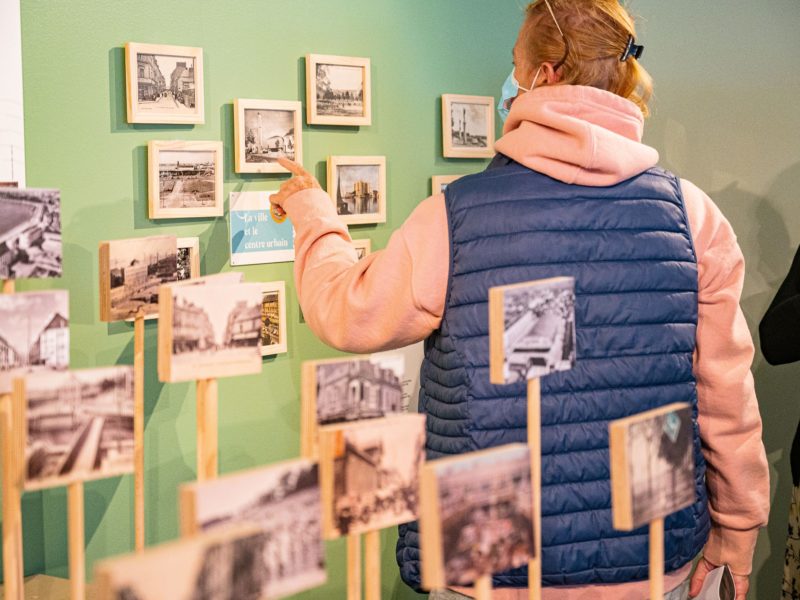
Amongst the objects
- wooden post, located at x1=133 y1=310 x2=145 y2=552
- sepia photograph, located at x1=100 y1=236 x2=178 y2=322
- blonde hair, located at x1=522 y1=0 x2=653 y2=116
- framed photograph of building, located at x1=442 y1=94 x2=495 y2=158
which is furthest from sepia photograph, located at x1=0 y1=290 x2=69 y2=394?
framed photograph of building, located at x1=442 y1=94 x2=495 y2=158

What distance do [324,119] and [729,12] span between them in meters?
1.40

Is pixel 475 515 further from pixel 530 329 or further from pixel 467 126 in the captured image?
pixel 467 126

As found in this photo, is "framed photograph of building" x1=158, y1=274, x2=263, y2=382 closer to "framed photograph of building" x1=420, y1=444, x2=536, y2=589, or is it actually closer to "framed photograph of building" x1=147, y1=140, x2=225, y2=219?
"framed photograph of building" x1=420, y1=444, x2=536, y2=589

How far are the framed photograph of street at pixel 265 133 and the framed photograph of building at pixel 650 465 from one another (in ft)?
4.37

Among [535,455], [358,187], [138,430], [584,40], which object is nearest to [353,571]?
[535,455]

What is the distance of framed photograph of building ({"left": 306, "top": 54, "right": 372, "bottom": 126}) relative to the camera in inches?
94.3

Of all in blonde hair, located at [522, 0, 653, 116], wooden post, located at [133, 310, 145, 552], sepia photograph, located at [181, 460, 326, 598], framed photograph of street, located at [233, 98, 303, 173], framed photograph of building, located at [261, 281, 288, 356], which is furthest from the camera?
framed photograph of building, located at [261, 281, 288, 356]

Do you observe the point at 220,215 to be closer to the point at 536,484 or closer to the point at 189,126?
the point at 189,126

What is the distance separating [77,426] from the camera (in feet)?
3.91

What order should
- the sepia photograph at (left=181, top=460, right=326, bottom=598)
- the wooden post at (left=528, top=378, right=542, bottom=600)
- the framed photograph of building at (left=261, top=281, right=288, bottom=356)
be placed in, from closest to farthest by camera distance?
the sepia photograph at (left=181, top=460, right=326, bottom=598), the wooden post at (left=528, top=378, right=542, bottom=600), the framed photograph of building at (left=261, top=281, right=288, bottom=356)

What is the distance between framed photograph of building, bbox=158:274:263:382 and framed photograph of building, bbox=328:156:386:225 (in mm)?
1063

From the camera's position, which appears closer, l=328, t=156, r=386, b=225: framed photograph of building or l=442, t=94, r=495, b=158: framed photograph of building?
l=328, t=156, r=386, b=225: framed photograph of building

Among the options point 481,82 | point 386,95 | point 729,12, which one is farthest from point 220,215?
point 729,12

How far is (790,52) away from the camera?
3131mm
